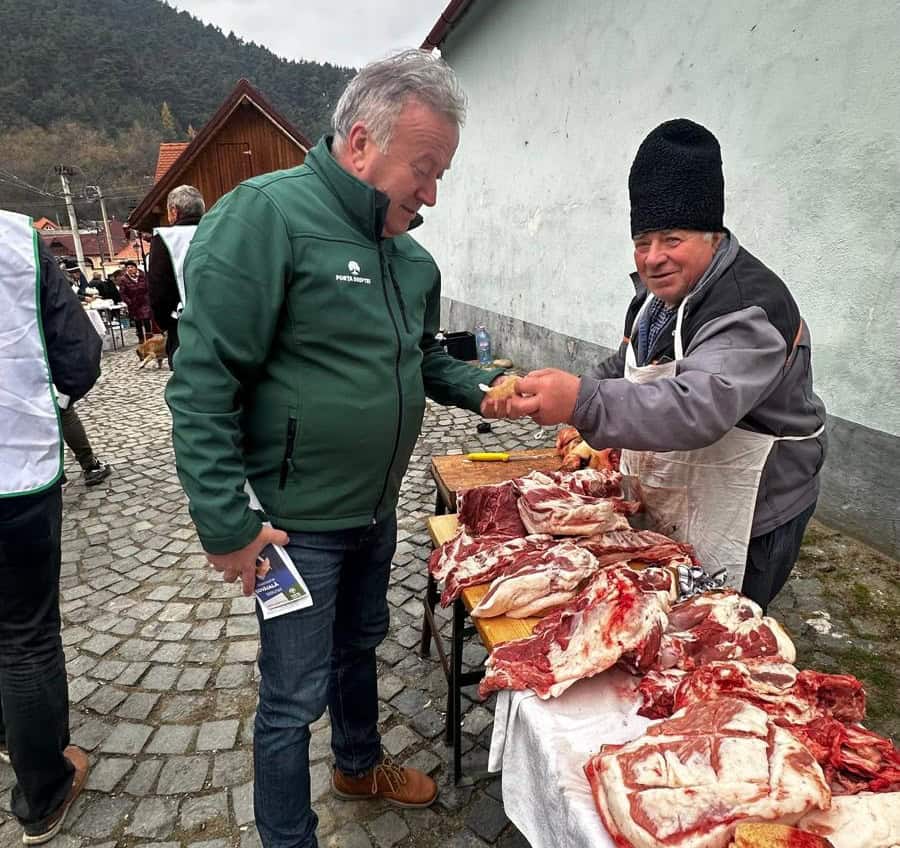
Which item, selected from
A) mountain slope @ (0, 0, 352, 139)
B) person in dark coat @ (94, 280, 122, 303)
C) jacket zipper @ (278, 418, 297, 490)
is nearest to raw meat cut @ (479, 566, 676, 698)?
jacket zipper @ (278, 418, 297, 490)

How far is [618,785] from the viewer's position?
1157 mm

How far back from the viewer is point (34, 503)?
80.0 inches

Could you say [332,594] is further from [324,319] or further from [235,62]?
[235,62]

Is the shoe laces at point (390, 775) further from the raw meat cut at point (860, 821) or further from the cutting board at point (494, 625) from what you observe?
the raw meat cut at point (860, 821)

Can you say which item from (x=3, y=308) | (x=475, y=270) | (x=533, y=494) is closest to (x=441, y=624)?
(x=533, y=494)

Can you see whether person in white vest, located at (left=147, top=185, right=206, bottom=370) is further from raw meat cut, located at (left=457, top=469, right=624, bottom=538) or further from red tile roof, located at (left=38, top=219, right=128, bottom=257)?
red tile roof, located at (left=38, top=219, right=128, bottom=257)

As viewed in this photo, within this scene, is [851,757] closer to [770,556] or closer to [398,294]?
[770,556]

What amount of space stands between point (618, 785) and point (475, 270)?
10.3 meters

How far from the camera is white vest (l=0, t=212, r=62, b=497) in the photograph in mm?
1950

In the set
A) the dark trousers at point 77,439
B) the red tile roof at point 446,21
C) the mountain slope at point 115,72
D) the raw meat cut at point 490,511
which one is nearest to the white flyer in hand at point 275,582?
the raw meat cut at point 490,511

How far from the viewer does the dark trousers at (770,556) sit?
2031 mm

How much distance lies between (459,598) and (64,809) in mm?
1924

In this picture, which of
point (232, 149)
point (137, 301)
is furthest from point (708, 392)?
point (232, 149)

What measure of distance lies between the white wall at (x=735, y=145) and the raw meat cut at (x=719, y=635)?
3060mm
